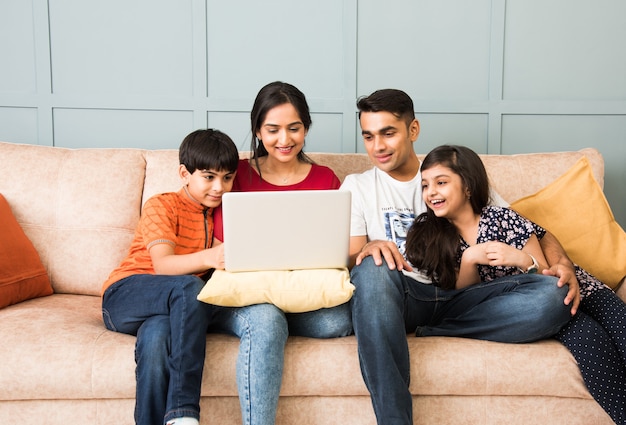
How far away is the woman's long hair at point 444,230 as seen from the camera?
1.69 m

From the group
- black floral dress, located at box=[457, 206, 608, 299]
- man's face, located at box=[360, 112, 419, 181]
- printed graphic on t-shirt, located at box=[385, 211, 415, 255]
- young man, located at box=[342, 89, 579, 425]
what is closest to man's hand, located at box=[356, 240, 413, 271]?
young man, located at box=[342, 89, 579, 425]

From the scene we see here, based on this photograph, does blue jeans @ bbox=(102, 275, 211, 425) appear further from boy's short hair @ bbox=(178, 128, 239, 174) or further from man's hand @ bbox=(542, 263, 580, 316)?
man's hand @ bbox=(542, 263, 580, 316)

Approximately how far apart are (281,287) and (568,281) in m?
0.77

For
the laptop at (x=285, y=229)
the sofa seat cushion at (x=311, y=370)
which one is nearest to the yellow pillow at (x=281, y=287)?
the laptop at (x=285, y=229)

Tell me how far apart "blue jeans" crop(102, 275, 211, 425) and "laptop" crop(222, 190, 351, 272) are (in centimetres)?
15

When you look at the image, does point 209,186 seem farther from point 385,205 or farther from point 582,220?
point 582,220

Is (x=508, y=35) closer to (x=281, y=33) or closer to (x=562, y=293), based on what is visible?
(x=281, y=33)

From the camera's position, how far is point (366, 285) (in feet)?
4.99

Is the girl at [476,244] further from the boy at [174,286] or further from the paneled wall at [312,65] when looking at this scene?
the paneled wall at [312,65]

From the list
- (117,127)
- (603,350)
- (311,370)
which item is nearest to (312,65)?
(117,127)

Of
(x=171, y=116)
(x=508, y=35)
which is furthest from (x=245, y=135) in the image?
(x=508, y=35)

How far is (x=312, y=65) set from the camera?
8.34 feet

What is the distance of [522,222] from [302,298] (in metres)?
0.71

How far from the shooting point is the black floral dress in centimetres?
171
